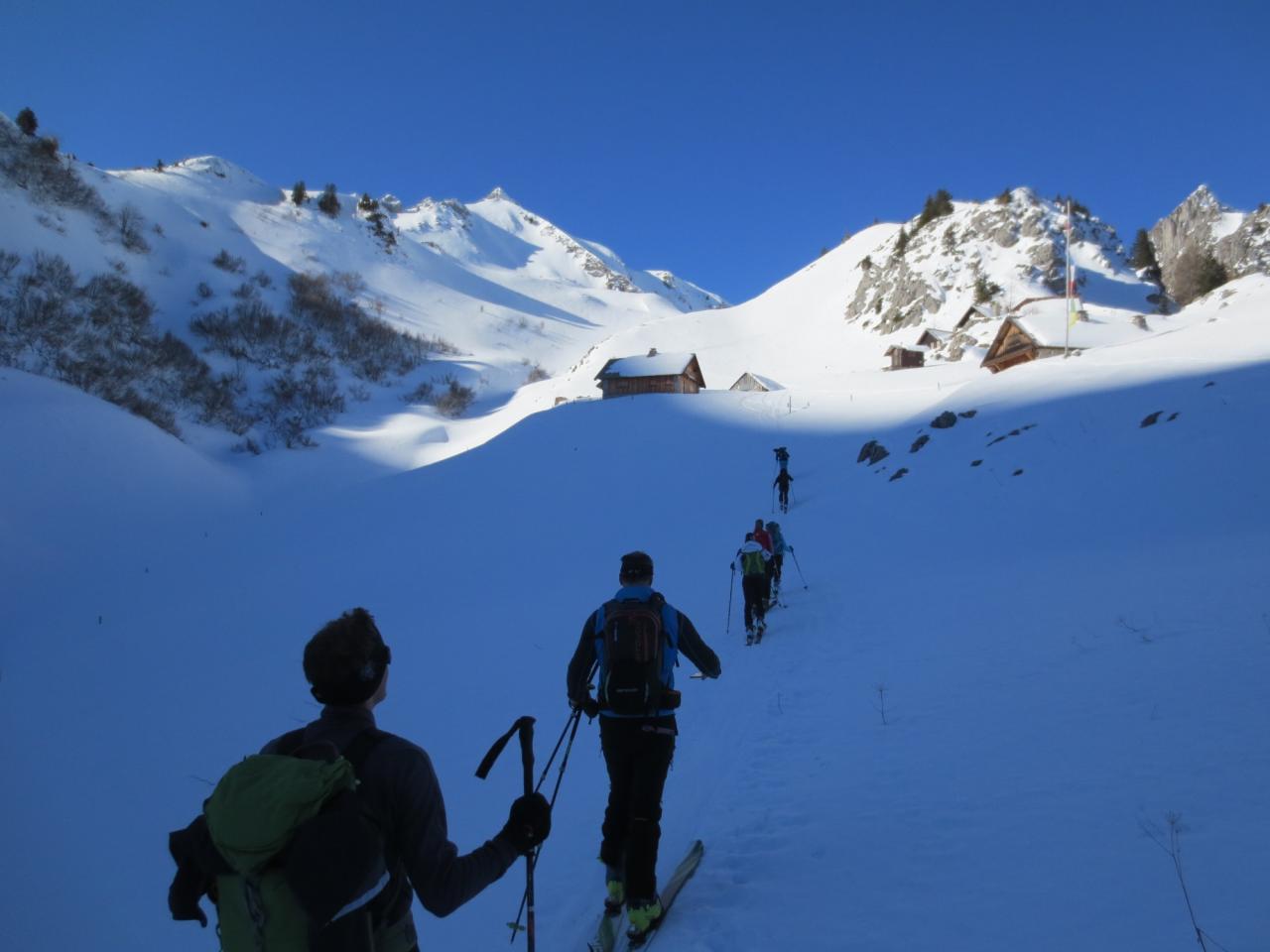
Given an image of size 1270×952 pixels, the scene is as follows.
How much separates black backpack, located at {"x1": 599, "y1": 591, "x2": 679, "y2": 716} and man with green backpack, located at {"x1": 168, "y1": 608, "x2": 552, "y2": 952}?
139cm

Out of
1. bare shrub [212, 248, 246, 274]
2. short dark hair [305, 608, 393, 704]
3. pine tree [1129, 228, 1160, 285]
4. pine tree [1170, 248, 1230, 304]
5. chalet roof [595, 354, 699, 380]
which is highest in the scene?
bare shrub [212, 248, 246, 274]

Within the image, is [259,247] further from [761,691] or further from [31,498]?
[761,691]

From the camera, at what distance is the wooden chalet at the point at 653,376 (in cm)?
5375

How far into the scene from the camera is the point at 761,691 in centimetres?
827

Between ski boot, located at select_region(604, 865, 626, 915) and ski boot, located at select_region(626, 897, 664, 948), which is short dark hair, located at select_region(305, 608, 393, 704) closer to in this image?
ski boot, located at select_region(626, 897, 664, 948)

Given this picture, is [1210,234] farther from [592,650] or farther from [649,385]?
[592,650]

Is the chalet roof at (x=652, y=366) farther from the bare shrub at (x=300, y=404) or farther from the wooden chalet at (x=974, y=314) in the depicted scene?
the wooden chalet at (x=974, y=314)

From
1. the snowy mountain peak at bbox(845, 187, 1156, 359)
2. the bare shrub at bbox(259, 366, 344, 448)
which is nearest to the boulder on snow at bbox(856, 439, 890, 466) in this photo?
the bare shrub at bbox(259, 366, 344, 448)

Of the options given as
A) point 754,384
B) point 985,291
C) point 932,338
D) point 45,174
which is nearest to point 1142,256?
point 985,291

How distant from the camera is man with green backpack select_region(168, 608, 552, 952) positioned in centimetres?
160

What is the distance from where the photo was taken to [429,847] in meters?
2.00

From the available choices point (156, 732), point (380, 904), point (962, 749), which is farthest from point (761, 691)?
point (156, 732)

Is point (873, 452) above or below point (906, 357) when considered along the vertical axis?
below

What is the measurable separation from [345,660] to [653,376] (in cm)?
5247
